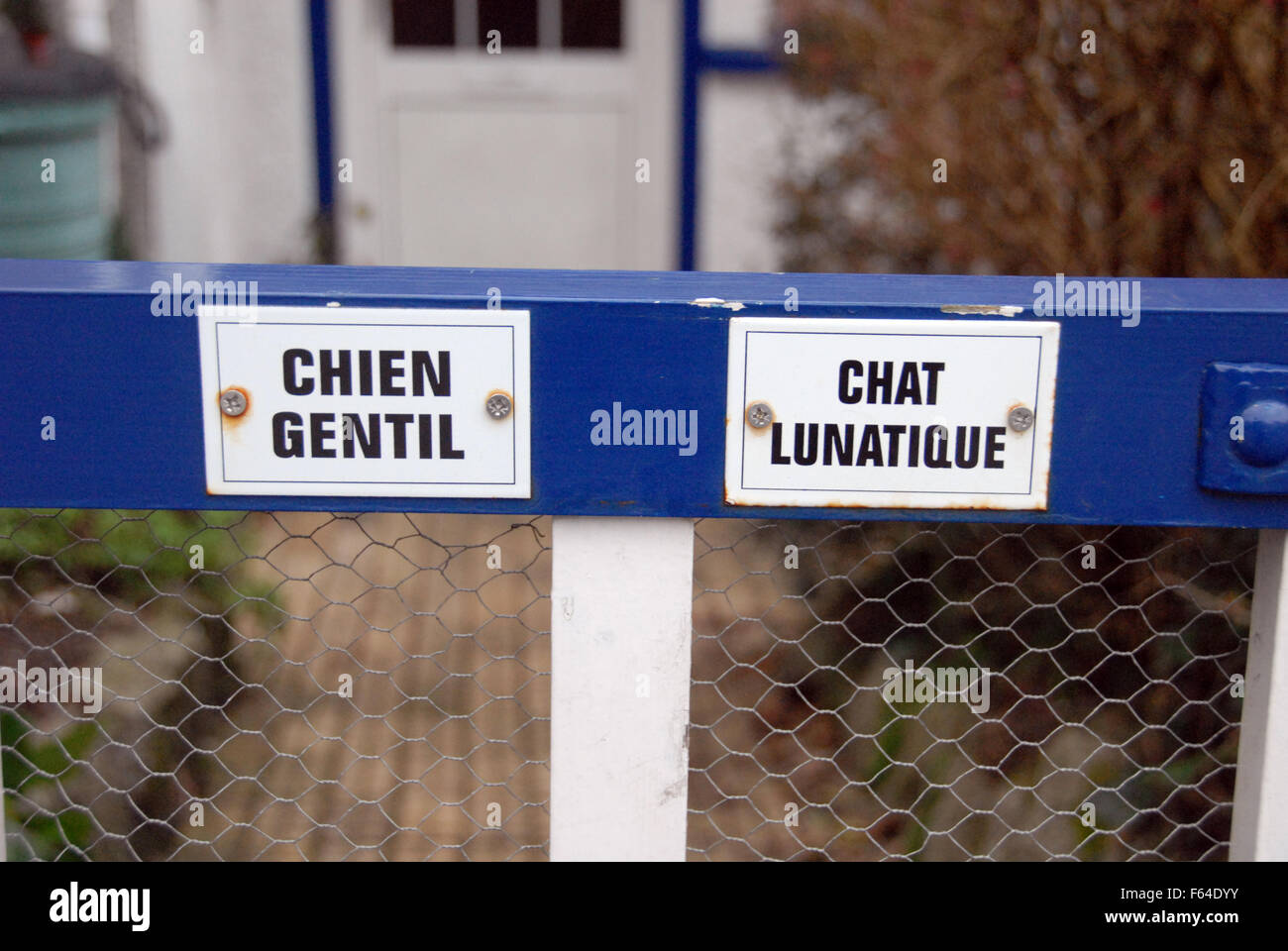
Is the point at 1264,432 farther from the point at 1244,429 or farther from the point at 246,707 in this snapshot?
the point at 246,707

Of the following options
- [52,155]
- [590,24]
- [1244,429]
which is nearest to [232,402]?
[1244,429]

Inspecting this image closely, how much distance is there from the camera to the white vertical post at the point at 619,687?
3.74 feet

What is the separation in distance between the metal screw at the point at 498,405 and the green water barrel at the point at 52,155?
3.61 m

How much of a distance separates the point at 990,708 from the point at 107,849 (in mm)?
1637

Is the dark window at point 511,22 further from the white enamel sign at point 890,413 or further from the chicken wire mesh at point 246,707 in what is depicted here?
the white enamel sign at point 890,413

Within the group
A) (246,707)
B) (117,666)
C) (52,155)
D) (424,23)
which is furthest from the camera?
(424,23)

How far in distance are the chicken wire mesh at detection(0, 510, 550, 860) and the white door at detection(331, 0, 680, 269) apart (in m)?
2.65

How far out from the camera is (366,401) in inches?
43.0

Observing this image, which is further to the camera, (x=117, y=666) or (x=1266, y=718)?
(x=117, y=666)

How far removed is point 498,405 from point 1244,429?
0.63 meters

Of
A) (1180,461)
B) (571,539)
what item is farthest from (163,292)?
(1180,461)

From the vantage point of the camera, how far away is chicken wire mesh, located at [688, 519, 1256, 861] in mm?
1996

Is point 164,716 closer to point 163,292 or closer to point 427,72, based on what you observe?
point 163,292

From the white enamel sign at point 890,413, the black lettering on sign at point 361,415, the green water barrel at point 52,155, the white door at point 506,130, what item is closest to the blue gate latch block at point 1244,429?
the white enamel sign at point 890,413
